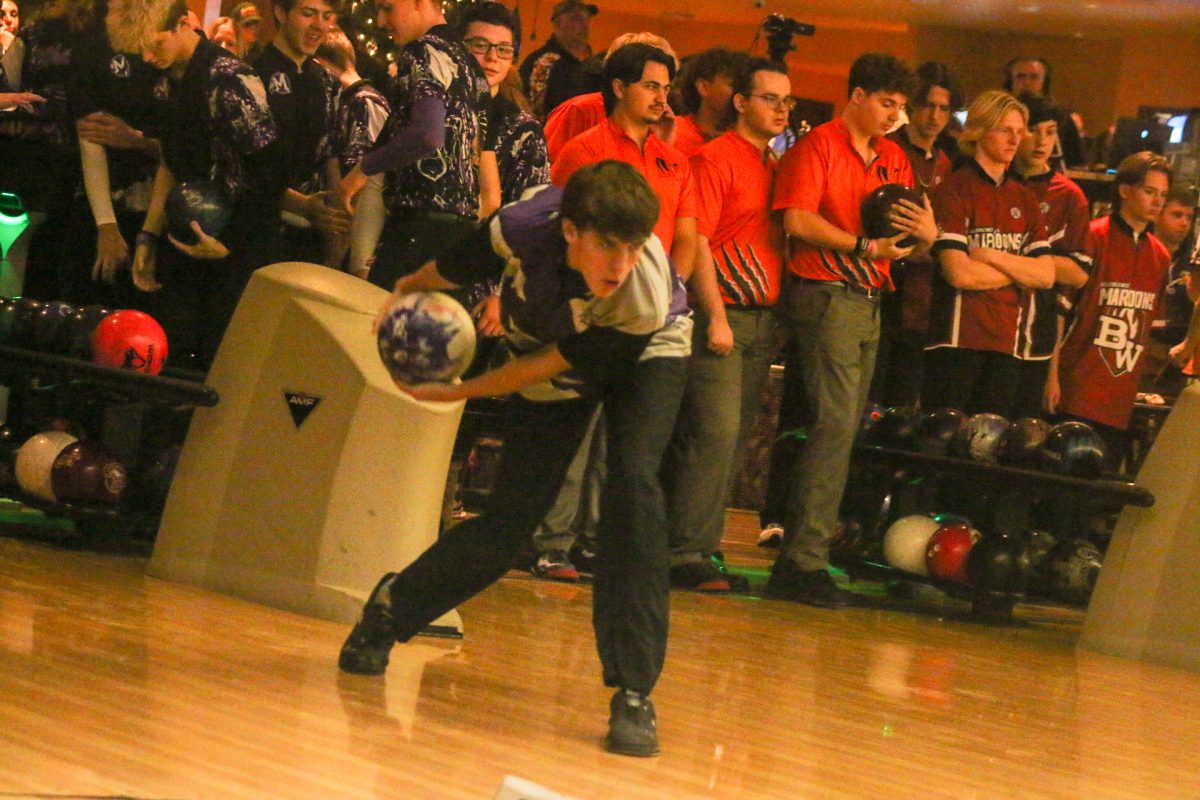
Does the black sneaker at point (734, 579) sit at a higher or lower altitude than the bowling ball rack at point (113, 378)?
lower

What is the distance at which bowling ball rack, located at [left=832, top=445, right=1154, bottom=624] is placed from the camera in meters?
6.10

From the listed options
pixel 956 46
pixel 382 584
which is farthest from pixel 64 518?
pixel 956 46

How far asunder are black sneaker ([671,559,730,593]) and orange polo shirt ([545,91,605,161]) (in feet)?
5.23

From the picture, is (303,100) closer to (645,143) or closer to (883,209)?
(645,143)

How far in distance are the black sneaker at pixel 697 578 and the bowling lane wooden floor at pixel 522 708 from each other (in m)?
0.37

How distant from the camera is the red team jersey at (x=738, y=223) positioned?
242 inches

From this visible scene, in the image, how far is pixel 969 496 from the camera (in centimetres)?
676

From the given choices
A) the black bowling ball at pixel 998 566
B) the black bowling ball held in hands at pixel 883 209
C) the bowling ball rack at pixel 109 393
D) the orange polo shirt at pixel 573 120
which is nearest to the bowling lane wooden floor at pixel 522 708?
A: the bowling ball rack at pixel 109 393

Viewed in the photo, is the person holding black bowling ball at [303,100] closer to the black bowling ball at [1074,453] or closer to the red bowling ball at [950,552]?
the red bowling ball at [950,552]

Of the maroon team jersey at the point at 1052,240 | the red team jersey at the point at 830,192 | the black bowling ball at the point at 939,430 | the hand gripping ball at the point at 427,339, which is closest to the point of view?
the hand gripping ball at the point at 427,339

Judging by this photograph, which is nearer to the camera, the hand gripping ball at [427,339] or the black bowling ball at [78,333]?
the hand gripping ball at [427,339]

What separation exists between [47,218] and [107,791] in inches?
151

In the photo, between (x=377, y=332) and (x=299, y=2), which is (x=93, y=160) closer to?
(x=299, y=2)

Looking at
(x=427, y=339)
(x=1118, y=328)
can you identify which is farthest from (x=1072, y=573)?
(x=427, y=339)
